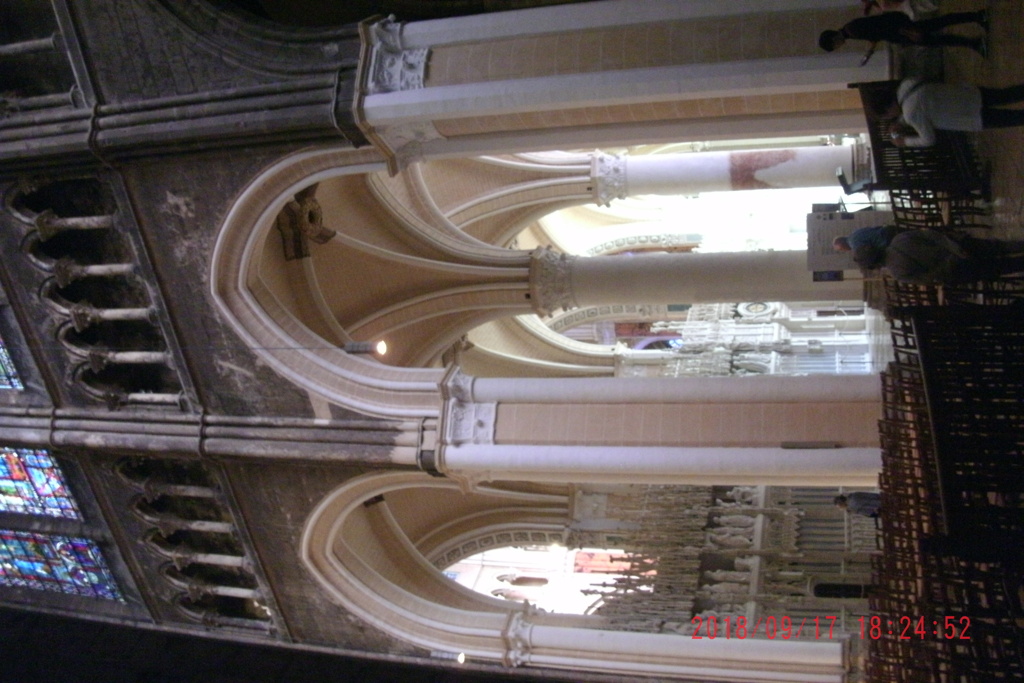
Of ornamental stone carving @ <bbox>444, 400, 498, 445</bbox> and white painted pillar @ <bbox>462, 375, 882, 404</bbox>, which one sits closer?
white painted pillar @ <bbox>462, 375, 882, 404</bbox>

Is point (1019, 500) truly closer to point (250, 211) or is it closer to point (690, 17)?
point (690, 17)

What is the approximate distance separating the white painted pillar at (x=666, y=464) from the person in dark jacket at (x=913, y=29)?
3.51 metres

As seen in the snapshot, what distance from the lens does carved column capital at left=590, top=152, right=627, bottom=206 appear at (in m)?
14.9

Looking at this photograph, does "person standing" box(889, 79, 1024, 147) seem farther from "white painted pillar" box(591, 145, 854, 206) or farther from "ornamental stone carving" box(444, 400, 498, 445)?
"white painted pillar" box(591, 145, 854, 206)

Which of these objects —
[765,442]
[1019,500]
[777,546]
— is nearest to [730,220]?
[777,546]

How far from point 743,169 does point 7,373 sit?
9224 mm

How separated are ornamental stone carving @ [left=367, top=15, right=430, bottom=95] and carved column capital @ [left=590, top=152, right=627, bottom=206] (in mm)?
6708

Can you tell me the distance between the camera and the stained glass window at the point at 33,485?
1163 cm

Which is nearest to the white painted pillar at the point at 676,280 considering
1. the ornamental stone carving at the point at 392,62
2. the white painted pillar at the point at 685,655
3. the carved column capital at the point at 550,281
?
the carved column capital at the point at 550,281

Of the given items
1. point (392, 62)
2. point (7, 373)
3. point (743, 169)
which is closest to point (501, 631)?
point (392, 62)

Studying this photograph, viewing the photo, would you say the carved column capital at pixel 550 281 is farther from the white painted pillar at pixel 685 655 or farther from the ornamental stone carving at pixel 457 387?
the white painted pillar at pixel 685 655

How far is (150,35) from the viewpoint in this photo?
9.22m

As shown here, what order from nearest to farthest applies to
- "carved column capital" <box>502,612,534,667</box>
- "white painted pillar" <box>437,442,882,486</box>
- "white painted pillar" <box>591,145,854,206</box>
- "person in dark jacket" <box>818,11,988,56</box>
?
1. "person in dark jacket" <box>818,11,988,56</box>
2. "white painted pillar" <box>437,442,882,486</box>
3. "carved column capital" <box>502,612,534,667</box>
4. "white painted pillar" <box>591,145,854,206</box>
